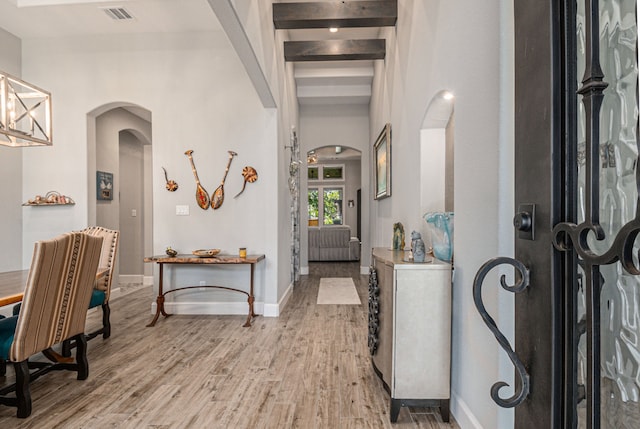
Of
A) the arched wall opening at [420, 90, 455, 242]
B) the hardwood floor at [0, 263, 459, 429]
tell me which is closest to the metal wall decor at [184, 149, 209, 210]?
the hardwood floor at [0, 263, 459, 429]

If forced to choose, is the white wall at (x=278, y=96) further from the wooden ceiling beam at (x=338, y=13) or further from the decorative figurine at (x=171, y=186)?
the decorative figurine at (x=171, y=186)

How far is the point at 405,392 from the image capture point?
6.27ft

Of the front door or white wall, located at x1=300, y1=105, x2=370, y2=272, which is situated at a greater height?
white wall, located at x1=300, y1=105, x2=370, y2=272

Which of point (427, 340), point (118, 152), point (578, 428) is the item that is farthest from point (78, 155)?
point (578, 428)

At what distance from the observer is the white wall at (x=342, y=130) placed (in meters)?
6.71

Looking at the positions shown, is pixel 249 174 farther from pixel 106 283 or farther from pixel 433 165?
pixel 433 165

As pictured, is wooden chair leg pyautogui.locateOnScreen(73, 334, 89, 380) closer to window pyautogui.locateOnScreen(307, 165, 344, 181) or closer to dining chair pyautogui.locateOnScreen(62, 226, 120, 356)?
dining chair pyautogui.locateOnScreen(62, 226, 120, 356)

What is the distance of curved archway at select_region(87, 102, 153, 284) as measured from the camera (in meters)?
5.20

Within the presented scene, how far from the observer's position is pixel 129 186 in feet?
19.6

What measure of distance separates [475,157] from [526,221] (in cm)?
116

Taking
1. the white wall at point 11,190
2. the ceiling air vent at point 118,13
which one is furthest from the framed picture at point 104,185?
the ceiling air vent at point 118,13

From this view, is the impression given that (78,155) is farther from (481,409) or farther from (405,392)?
(481,409)

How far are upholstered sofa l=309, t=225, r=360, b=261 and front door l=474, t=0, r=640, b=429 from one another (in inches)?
314

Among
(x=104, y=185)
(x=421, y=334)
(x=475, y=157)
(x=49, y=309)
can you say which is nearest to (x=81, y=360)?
(x=49, y=309)
